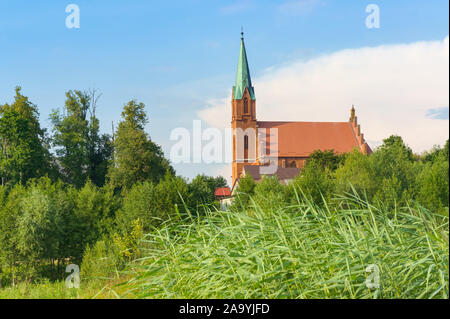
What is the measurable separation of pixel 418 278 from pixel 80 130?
35.7 meters

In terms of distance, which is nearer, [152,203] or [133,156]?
[152,203]

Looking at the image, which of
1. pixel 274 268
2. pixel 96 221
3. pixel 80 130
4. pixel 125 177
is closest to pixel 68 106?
pixel 80 130

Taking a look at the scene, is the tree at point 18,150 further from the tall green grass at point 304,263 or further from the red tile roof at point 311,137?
the red tile roof at point 311,137

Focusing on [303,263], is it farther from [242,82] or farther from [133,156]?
[242,82]

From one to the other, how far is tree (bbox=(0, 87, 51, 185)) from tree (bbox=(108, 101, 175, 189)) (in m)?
5.32

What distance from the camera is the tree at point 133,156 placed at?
36031 mm

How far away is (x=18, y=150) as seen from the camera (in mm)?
33281

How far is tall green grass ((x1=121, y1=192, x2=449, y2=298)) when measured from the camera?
4.77m

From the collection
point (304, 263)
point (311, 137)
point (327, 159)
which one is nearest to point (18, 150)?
point (327, 159)

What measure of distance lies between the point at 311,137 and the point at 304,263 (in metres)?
67.9

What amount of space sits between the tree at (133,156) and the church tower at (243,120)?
21.6 metres

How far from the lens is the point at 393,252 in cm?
521

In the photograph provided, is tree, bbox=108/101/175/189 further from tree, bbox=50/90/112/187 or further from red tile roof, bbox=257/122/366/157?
red tile roof, bbox=257/122/366/157
